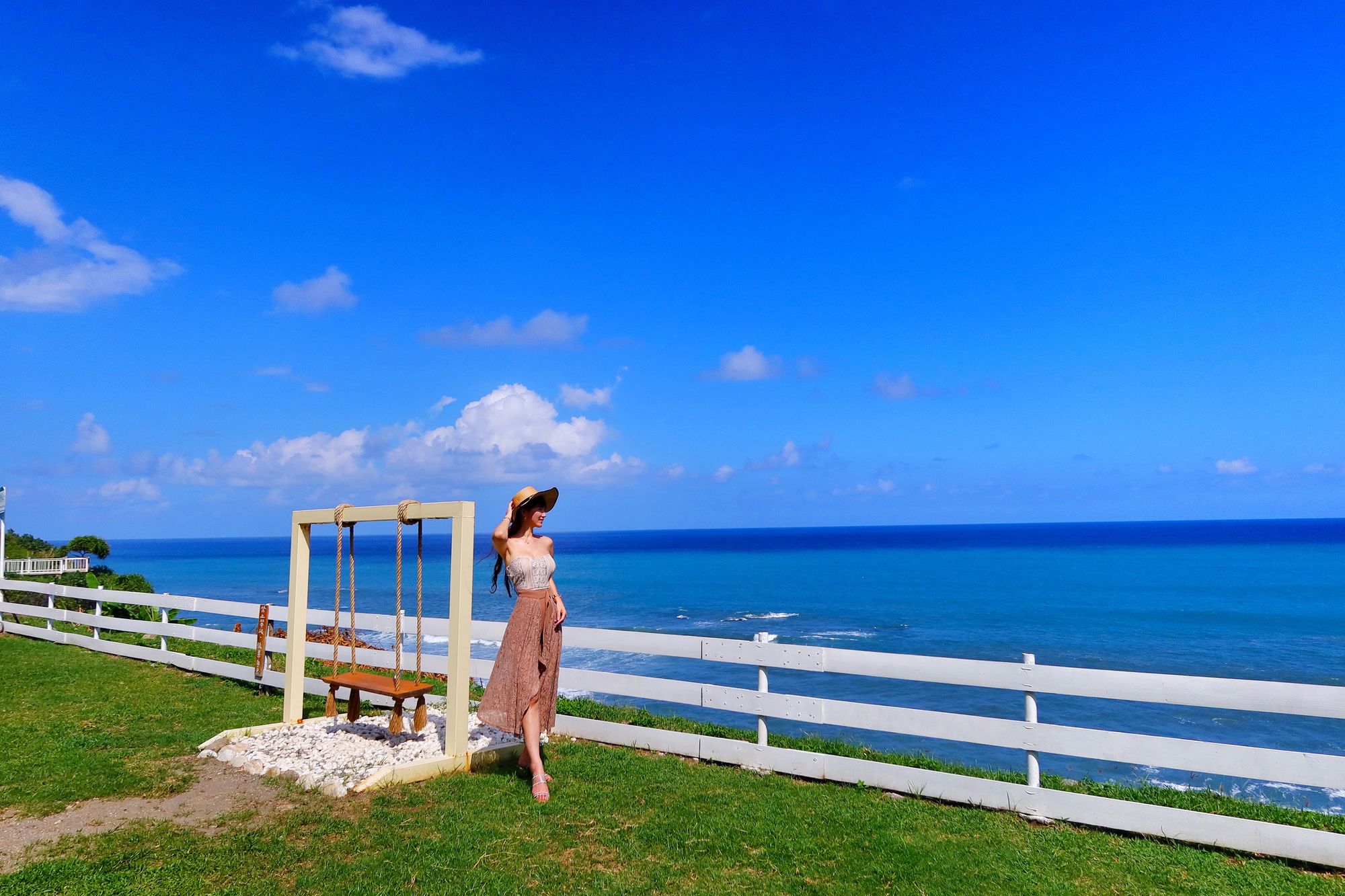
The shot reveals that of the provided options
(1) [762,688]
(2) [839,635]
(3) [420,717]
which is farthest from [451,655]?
(2) [839,635]

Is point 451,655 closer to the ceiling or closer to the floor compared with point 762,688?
closer to the ceiling

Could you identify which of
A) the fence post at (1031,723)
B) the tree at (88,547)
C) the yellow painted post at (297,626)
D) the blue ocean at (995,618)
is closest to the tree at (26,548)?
the tree at (88,547)

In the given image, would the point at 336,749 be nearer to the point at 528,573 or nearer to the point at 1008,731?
the point at 528,573

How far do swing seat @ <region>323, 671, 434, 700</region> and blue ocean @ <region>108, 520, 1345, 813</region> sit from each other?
1408mm

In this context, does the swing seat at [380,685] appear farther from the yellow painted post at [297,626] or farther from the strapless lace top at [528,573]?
the strapless lace top at [528,573]

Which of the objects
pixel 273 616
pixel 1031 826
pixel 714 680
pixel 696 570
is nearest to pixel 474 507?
pixel 1031 826

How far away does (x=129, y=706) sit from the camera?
29.3 ft

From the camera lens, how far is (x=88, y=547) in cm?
4647

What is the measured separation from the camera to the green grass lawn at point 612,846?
434 centimetres

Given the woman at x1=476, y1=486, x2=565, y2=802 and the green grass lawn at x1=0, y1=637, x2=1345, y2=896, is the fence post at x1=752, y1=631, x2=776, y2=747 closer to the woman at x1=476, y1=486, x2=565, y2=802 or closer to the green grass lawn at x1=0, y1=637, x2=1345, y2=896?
the green grass lawn at x1=0, y1=637, x2=1345, y2=896

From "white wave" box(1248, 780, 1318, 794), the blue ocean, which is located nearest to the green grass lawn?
the blue ocean

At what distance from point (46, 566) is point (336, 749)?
1692 inches

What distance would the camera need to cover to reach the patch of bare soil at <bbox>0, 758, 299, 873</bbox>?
5086 millimetres

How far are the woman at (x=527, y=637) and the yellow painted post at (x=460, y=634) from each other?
28 cm
